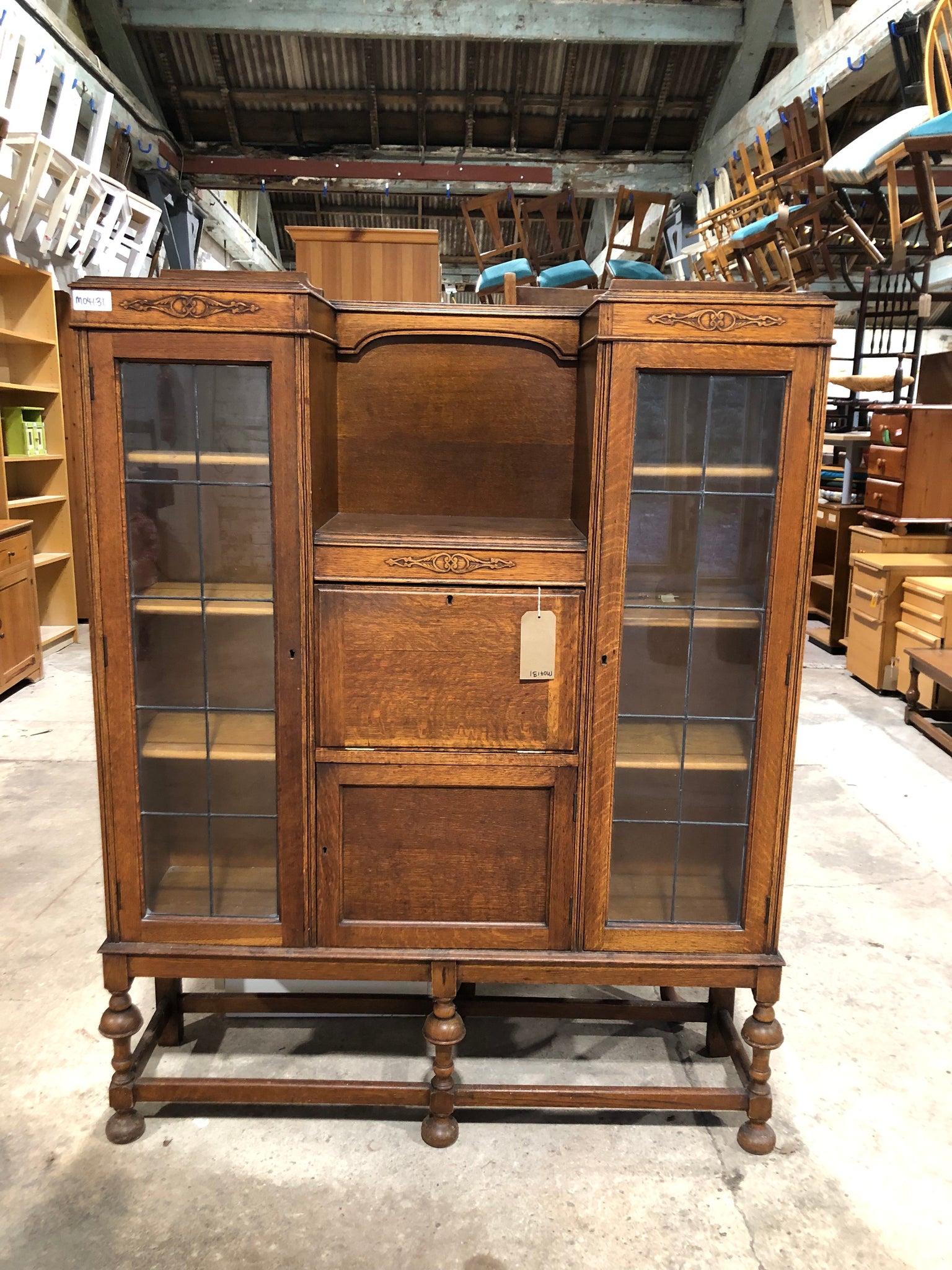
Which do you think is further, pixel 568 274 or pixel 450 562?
pixel 568 274

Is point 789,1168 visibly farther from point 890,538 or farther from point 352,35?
point 352,35

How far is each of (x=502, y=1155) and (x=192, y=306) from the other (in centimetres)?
175

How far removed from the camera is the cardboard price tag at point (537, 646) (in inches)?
65.9

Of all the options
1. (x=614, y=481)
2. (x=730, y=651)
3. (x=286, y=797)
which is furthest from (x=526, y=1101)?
(x=614, y=481)

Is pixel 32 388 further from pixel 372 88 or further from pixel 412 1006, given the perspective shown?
pixel 412 1006

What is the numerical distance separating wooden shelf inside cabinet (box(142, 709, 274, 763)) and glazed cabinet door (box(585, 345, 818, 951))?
66cm

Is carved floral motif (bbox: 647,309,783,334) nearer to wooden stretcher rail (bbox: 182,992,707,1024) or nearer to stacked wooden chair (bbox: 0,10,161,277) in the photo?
wooden stretcher rail (bbox: 182,992,707,1024)

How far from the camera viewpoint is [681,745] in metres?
1.78

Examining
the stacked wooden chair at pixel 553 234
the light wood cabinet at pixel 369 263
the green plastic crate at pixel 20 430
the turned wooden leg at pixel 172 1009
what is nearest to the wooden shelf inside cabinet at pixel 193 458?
the light wood cabinet at pixel 369 263

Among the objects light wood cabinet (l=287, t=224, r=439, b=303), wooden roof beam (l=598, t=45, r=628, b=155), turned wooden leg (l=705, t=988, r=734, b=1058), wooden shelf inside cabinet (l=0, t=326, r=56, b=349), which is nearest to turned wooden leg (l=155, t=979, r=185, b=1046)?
turned wooden leg (l=705, t=988, r=734, b=1058)

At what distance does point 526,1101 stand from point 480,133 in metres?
8.47

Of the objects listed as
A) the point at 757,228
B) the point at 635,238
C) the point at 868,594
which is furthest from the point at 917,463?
the point at 635,238

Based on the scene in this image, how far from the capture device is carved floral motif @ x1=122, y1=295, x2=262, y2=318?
5.11ft

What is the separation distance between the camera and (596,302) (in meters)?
1.58
